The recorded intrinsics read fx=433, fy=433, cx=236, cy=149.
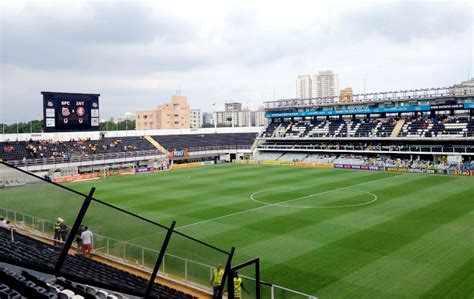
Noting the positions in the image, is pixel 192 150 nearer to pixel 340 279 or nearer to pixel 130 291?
pixel 340 279

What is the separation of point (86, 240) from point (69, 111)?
4310 centimetres

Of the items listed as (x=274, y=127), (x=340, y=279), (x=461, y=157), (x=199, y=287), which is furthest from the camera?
(x=274, y=127)

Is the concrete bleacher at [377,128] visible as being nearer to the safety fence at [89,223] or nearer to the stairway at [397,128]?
the stairway at [397,128]

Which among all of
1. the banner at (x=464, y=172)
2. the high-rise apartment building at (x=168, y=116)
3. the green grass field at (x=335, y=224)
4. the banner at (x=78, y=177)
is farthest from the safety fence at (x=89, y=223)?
the high-rise apartment building at (x=168, y=116)

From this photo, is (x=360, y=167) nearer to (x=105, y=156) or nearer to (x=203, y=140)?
(x=203, y=140)

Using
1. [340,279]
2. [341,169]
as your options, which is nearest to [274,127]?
[341,169]

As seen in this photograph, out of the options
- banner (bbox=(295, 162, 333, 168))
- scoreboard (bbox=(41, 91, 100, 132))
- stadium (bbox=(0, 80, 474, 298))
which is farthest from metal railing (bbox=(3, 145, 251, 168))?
banner (bbox=(295, 162, 333, 168))

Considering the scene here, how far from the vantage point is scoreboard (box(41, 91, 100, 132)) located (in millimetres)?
46875

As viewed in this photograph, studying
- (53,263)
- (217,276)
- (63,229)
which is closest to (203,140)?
(217,276)

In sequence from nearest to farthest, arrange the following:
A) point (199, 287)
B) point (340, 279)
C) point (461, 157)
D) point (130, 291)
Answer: point (130, 291) < point (199, 287) < point (340, 279) < point (461, 157)

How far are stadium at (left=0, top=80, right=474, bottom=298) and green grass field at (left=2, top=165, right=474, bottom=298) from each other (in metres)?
0.11

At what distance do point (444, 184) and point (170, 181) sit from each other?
84.8 feet

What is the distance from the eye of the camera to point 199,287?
13094 mm

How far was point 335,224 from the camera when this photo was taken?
929 inches
